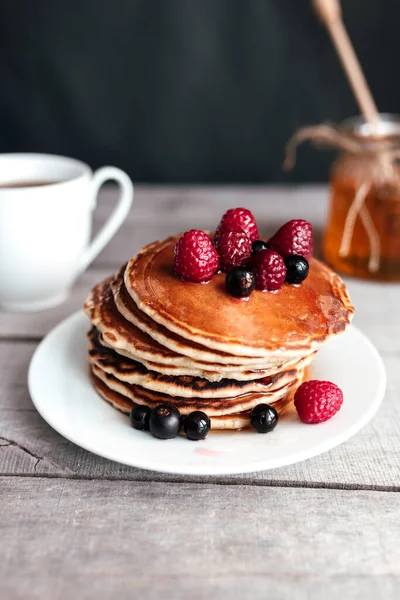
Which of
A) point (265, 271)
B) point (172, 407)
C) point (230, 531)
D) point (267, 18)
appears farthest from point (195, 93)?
point (230, 531)

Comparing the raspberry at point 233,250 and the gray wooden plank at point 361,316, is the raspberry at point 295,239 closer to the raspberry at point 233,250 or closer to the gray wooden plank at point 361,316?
the raspberry at point 233,250

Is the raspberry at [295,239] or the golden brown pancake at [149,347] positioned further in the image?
the raspberry at [295,239]

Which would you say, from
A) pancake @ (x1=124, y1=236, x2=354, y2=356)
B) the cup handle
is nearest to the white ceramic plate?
pancake @ (x1=124, y1=236, x2=354, y2=356)

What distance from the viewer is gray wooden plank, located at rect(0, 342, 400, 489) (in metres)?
1.00

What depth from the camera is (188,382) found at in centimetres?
104

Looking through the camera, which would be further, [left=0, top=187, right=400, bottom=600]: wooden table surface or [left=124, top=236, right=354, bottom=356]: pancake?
[left=124, top=236, right=354, bottom=356]: pancake

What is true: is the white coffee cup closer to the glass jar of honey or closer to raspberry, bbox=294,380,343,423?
the glass jar of honey

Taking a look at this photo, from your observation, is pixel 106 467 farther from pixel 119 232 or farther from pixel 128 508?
pixel 119 232

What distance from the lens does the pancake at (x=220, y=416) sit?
1.04 metres

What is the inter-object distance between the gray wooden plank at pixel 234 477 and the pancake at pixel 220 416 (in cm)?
8

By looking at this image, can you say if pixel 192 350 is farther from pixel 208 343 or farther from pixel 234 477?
pixel 234 477

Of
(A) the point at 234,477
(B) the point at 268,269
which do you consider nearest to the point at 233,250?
(B) the point at 268,269

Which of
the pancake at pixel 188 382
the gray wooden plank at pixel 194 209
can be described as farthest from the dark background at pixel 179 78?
the pancake at pixel 188 382

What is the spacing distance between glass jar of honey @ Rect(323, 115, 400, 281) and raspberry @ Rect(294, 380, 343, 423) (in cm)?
71
